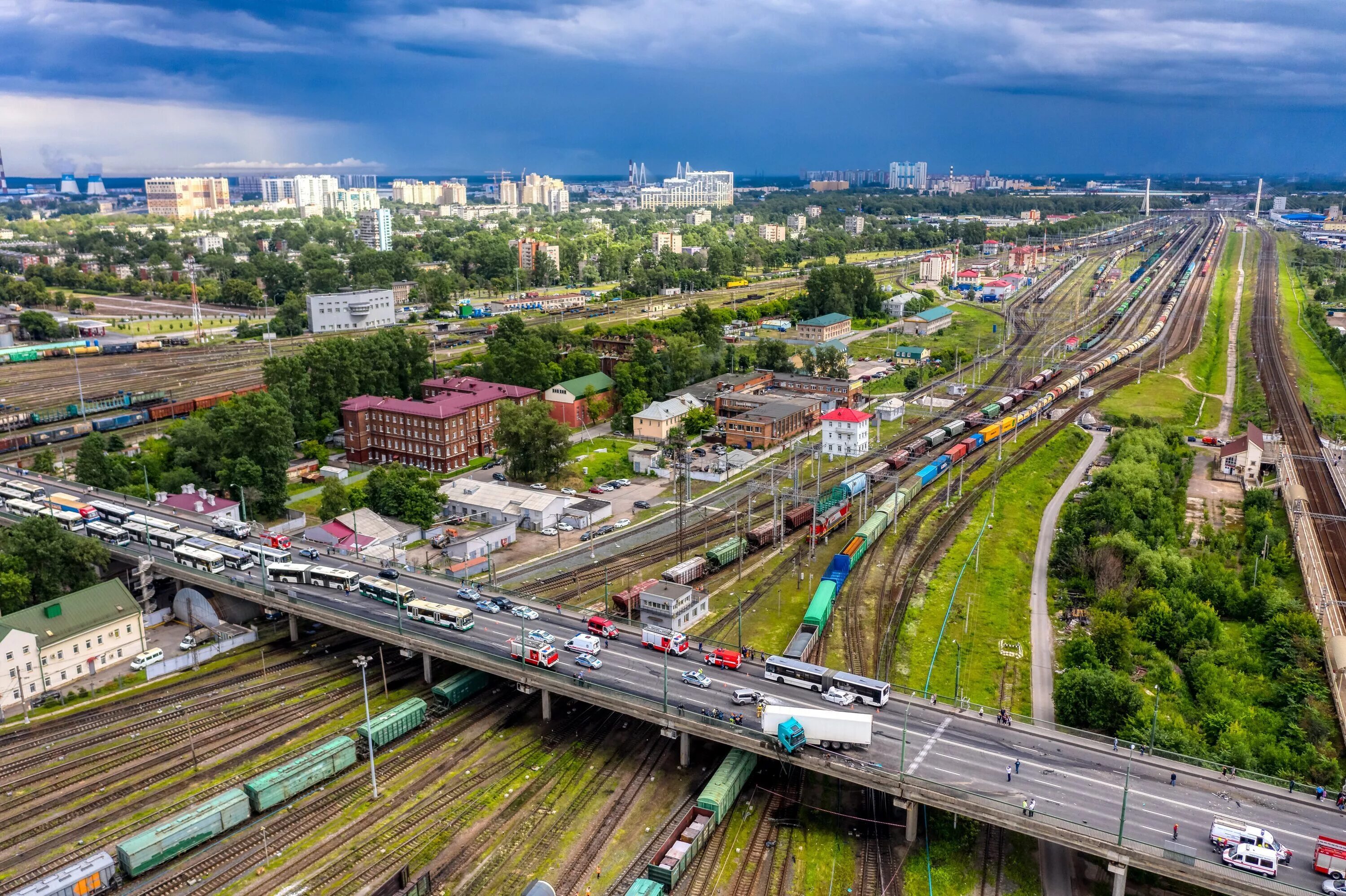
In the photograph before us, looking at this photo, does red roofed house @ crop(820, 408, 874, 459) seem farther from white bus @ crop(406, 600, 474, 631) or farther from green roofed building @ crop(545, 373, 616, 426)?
white bus @ crop(406, 600, 474, 631)

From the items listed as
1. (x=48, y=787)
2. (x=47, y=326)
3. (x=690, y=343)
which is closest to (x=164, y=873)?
(x=48, y=787)

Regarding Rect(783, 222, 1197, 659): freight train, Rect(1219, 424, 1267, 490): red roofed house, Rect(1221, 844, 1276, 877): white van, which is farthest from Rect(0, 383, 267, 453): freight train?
Rect(1219, 424, 1267, 490): red roofed house

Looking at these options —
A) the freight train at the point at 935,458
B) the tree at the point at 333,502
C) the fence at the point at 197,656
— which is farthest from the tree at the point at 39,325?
the freight train at the point at 935,458

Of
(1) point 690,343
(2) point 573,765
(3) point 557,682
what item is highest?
(1) point 690,343

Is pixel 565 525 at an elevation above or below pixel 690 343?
below

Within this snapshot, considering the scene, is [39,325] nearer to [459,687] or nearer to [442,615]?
[442,615]

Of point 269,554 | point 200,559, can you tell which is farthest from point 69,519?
point 269,554

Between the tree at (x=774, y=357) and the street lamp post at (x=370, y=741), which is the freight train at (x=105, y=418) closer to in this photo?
the tree at (x=774, y=357)

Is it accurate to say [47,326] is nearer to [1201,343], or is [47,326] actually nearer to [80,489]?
[80,489]
